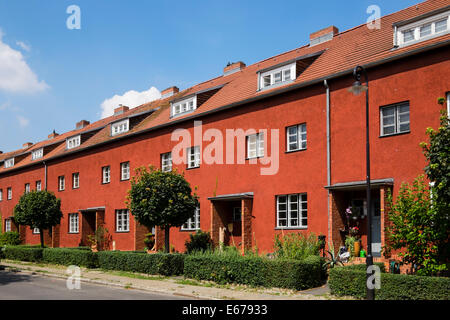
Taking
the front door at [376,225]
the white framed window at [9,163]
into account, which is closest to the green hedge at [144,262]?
the front door at [376,225]

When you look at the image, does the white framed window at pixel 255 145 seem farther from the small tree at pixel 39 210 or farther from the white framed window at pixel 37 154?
the white framed window at pixel 37 154

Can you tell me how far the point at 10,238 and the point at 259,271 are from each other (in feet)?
99.1

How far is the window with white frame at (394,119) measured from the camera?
15.9m

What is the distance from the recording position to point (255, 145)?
2066 cm

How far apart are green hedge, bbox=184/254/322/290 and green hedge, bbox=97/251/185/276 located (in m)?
1.51

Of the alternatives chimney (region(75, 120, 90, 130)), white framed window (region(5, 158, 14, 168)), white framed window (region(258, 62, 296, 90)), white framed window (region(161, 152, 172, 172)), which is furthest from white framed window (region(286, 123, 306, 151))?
white framed window (region(5, 158, 14, 168))

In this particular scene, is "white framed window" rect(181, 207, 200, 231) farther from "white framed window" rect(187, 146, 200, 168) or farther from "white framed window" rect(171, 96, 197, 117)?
"white framed window" rect(171, 96, 197, 117)

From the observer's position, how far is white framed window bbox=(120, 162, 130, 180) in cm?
2863

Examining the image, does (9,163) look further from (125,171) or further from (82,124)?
(125,171)

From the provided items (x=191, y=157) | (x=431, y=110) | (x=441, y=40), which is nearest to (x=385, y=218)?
(x=431, y=110)

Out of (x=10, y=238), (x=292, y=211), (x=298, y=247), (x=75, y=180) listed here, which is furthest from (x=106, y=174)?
(x=298, y=247)

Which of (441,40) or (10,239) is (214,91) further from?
(10,239)

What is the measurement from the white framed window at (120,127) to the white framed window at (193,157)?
271 inches

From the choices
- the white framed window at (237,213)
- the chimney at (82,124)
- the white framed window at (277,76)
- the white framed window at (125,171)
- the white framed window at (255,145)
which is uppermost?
the chimney at (82,124)
